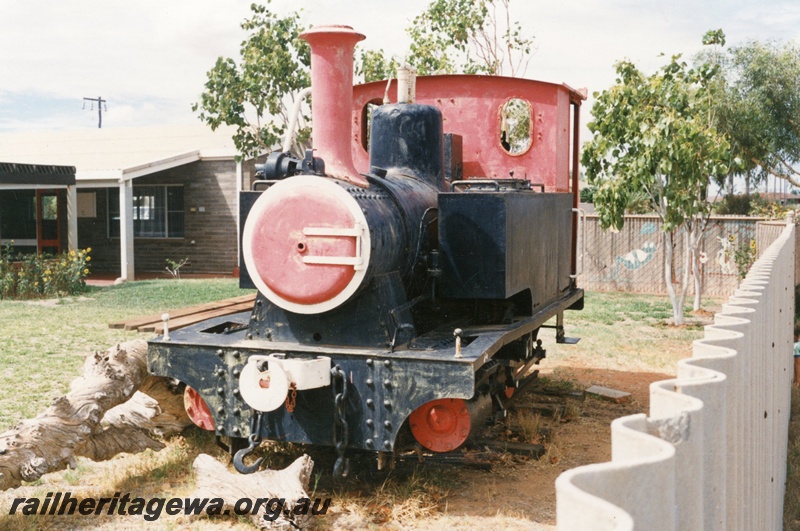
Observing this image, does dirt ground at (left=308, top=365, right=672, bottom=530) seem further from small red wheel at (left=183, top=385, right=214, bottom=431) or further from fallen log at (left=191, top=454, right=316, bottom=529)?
small red wheel at (left=183, top=385, right=214, bottom=431)

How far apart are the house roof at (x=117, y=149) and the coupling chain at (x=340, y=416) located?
14832 mm

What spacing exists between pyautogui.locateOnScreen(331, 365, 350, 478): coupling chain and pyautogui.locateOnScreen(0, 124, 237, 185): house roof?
1483 centimetres

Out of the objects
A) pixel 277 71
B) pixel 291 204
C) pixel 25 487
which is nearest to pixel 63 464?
pixel 25 487

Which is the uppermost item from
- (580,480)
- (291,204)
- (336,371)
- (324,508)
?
(291,204)

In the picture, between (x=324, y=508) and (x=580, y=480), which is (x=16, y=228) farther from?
(x=580, y=480)

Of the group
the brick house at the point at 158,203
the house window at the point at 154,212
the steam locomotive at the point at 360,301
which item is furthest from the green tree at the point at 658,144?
the house window at the point at 154,212

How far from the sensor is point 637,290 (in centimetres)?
1709

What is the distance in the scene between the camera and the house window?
20922 millimetres

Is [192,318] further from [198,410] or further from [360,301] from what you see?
[360,301]

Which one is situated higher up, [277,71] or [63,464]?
[277,71]

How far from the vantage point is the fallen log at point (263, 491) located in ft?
14.0

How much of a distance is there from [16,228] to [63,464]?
19099 millimetres

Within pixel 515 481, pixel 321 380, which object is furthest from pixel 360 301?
pixel 515 481

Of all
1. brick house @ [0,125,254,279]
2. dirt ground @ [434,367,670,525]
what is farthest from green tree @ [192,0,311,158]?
dirt ground @ [434,367,670,525]
